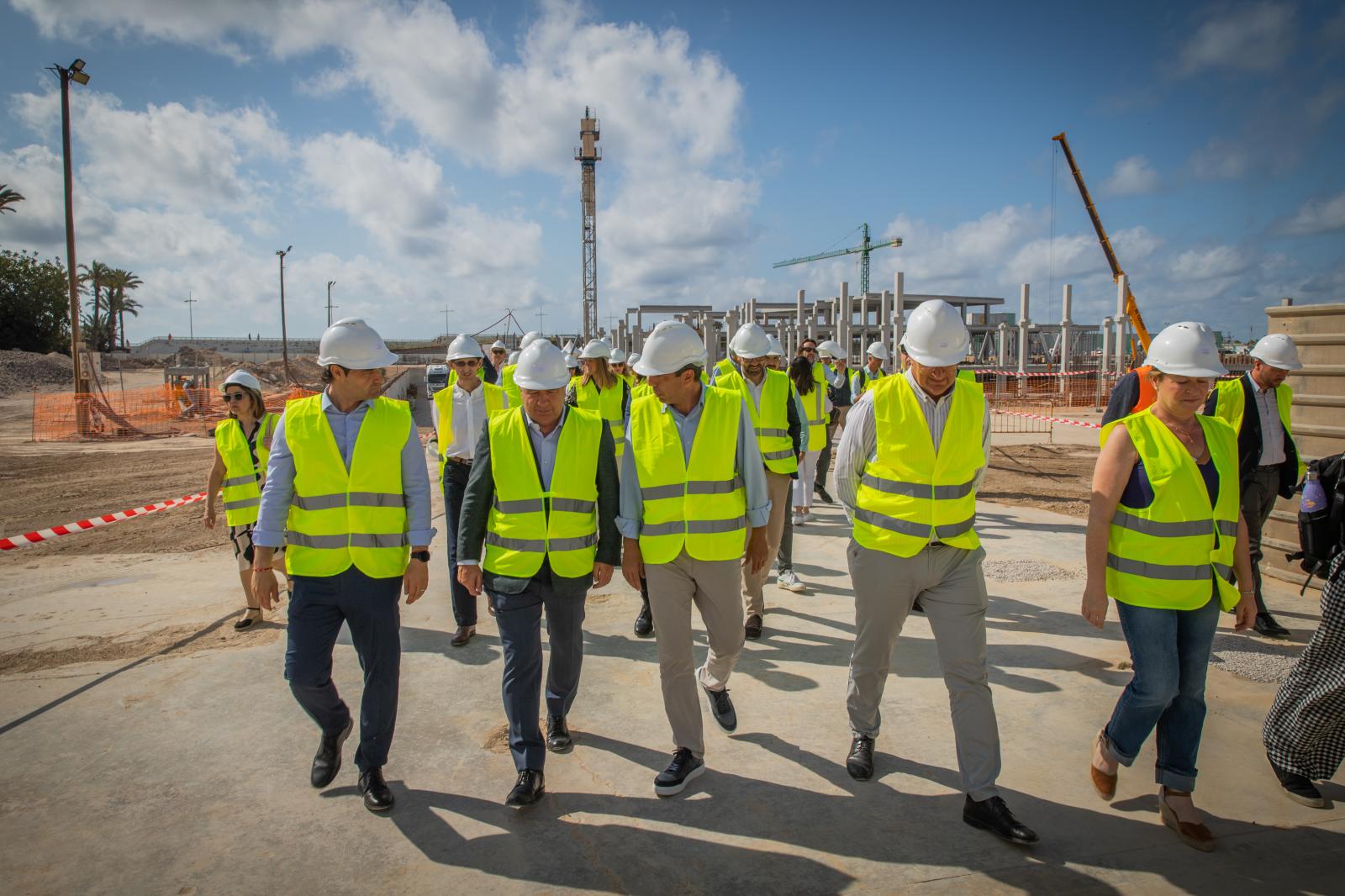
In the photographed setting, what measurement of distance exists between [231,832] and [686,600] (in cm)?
215

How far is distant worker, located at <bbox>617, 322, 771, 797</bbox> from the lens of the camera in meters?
3.56

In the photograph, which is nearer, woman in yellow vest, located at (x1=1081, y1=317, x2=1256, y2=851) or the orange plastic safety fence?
woman in yellow vest, located at (x1=1081, y1=317, x2=1256, y2=851)

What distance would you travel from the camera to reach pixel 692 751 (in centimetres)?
358

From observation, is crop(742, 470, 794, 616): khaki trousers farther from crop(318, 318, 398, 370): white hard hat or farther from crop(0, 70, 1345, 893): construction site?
crop(318, 318, 398, 370): white hard hat

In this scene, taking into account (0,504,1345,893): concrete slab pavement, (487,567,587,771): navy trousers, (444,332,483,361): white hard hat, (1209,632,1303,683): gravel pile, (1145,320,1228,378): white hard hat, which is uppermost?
(444,332,483,361): white hard hat

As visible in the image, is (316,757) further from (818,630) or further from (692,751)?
(818,630)

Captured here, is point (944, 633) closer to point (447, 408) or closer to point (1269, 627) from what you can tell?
point (1269, 627)

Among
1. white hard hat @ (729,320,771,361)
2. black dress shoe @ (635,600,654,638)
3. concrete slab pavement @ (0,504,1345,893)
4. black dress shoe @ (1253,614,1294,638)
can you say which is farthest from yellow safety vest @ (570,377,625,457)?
black dress shoe @ (1253,614,1294,638)

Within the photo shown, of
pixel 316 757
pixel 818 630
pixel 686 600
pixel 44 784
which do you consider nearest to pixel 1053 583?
pixel 818 630

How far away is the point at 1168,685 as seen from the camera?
308 centimetres

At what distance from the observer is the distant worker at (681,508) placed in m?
3.56

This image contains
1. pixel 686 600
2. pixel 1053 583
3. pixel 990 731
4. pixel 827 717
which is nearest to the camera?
pixel 990 731

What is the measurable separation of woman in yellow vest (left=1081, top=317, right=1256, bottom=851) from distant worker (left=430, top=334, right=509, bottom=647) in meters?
3.88

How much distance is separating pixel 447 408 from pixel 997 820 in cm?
435
